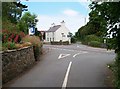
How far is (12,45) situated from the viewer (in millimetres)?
17391

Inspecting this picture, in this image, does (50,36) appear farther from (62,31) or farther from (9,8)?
(9,8)

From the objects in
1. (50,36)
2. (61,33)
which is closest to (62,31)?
(61,33)

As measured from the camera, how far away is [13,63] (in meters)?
16.1

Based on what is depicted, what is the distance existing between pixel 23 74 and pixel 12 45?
1.77 meters

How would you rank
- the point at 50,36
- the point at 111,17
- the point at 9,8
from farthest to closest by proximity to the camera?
1. the point at 50,36
2. the point at 9,8
3. the point at 111,17

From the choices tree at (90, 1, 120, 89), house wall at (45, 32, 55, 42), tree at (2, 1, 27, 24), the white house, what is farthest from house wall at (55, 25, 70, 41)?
tree at (90, 1, 120, 89)

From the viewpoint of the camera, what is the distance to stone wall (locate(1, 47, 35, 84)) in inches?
568

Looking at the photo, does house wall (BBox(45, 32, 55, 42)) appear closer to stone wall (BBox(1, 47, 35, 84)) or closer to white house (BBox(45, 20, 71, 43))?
white house (BBox(45, 20, 71, 43))

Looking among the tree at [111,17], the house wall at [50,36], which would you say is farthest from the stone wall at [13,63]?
the house wall at [50,36]

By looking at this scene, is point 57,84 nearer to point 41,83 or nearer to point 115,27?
point 41,83

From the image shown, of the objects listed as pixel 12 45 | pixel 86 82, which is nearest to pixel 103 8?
pixel 86 82

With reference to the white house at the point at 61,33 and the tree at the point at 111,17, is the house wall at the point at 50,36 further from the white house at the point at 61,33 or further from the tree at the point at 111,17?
the tree at the point at 111,17

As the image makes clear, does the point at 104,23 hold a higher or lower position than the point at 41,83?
higher

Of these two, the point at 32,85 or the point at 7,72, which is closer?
the point at 32,85
